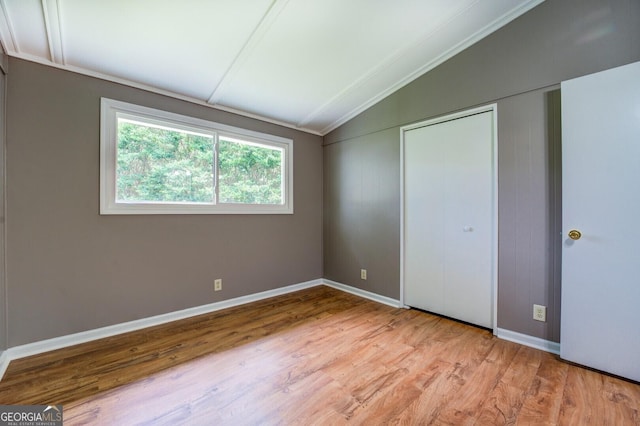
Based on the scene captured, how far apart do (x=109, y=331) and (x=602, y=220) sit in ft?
13.0

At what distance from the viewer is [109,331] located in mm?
2307

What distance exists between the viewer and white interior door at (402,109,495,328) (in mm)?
2457

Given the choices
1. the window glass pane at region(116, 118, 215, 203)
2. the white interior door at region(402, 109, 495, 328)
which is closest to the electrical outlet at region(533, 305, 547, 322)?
the white interior door at region(402, 109, 495, 328)

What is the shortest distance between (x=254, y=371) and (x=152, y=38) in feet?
8.50

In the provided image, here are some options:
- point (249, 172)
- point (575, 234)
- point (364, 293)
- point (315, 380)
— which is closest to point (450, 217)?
point (575, 234)

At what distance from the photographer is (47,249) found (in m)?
2.08

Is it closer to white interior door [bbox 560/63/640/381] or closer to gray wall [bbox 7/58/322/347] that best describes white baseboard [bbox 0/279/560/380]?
gray wall [bbox 7/58/322/347]

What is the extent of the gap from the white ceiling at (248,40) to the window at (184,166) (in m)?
0.34

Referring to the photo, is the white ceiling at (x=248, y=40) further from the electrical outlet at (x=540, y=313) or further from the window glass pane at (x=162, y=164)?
the electrical outlet at (x=540, y=313)

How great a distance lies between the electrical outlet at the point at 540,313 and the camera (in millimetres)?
2107

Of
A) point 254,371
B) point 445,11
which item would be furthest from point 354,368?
point 445,11

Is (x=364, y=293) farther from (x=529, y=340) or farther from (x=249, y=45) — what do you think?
(x=249, y=45)

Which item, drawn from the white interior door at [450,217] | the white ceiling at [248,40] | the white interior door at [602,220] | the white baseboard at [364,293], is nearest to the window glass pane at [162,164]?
the white ceiling at [248,40]

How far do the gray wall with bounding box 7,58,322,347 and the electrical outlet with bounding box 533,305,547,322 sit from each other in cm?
304
